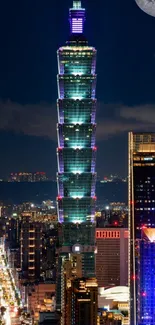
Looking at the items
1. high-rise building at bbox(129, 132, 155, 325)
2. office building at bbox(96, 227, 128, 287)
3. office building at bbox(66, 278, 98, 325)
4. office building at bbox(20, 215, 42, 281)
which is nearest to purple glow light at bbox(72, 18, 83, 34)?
high-rise building at bbox(129, 132, 155, 325)

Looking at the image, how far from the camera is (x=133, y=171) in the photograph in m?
19.4

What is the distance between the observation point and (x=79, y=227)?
2150 cm

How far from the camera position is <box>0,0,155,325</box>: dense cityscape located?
16.9m

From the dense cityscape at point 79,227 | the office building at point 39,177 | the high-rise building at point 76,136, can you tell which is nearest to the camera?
the dense cityscape at point 79,227

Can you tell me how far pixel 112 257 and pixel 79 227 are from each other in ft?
10.5

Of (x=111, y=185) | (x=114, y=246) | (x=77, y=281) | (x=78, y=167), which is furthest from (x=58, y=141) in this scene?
(x=77, y=281)

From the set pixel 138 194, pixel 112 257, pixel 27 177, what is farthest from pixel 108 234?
pixel 138 194

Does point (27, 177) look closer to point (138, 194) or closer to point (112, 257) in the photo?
point (112, 257)

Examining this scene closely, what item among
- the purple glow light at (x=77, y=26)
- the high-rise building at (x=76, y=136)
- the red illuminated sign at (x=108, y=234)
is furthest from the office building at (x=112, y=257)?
the purple glow light at (x=77, y=26)

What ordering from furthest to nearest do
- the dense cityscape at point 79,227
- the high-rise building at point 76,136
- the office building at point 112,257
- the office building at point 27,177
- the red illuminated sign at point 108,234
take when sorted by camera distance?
the red illuminated sign at point 108,234
the office building at point 27,177
the office building at point 112,257
the high-rise building at point 76,136
the dense cityscape at point 79,227

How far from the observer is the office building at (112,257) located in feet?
77.4

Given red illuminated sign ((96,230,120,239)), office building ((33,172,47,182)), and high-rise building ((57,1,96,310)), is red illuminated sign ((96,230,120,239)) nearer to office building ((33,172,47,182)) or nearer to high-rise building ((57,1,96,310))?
office building ((33,172,47,182))

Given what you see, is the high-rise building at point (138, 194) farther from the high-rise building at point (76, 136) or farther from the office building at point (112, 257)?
the office building at point (112, 257)

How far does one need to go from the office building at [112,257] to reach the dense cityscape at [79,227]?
3cm
